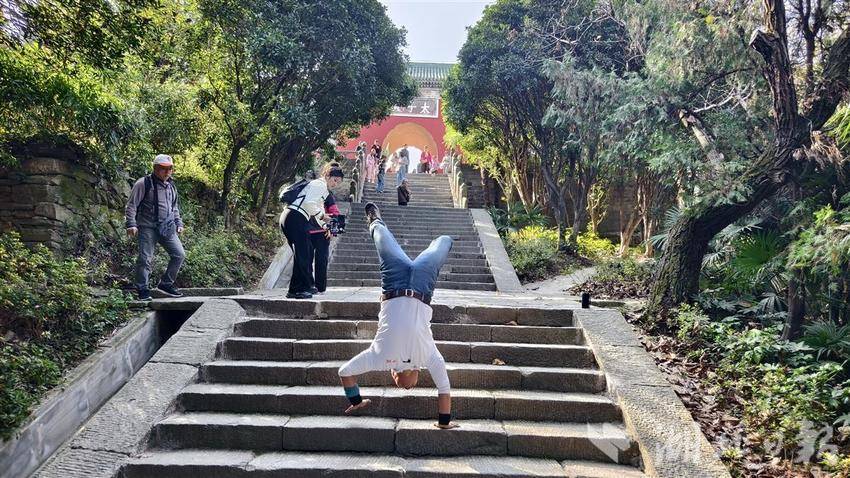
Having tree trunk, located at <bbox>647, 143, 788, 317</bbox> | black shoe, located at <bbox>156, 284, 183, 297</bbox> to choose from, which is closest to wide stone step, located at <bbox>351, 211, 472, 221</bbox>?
black shoe, located at <bbox>156, 284, 183, 297</bbox>

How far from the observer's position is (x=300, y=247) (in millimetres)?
5844

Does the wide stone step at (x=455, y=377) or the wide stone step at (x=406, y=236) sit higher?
the wide stone step at (x=406, y=236)

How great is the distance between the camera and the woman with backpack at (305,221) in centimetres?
579

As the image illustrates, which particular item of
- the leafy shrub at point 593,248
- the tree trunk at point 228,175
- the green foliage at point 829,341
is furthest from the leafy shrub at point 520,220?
the green foliage at point 829,341

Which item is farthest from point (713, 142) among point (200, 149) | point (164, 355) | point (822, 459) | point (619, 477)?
point (200, 149)

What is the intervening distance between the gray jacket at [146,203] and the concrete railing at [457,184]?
11.8 m

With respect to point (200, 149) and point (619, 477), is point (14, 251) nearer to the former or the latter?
point (200, 149)

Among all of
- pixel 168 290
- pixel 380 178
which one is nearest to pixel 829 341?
pixel 168 290

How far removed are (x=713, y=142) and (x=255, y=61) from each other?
723cm

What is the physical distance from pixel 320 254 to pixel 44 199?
3029mm

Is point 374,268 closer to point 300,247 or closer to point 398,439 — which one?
point 300,247

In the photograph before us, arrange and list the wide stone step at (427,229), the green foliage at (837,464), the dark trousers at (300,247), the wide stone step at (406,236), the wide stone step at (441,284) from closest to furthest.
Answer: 1. the green foliage at (837,464)
2. the dark trousers at (300,247)
3. the wide stone step at (441,284)
4. the wide stone step at (406,236)
5. the wide stone step at (427,229)

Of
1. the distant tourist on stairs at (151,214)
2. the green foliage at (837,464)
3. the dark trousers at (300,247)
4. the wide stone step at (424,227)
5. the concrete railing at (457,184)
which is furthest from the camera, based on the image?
the concrete railing at (457,184)

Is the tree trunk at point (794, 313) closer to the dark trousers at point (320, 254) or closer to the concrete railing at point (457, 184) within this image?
the dark trousers at point (320, 254)
